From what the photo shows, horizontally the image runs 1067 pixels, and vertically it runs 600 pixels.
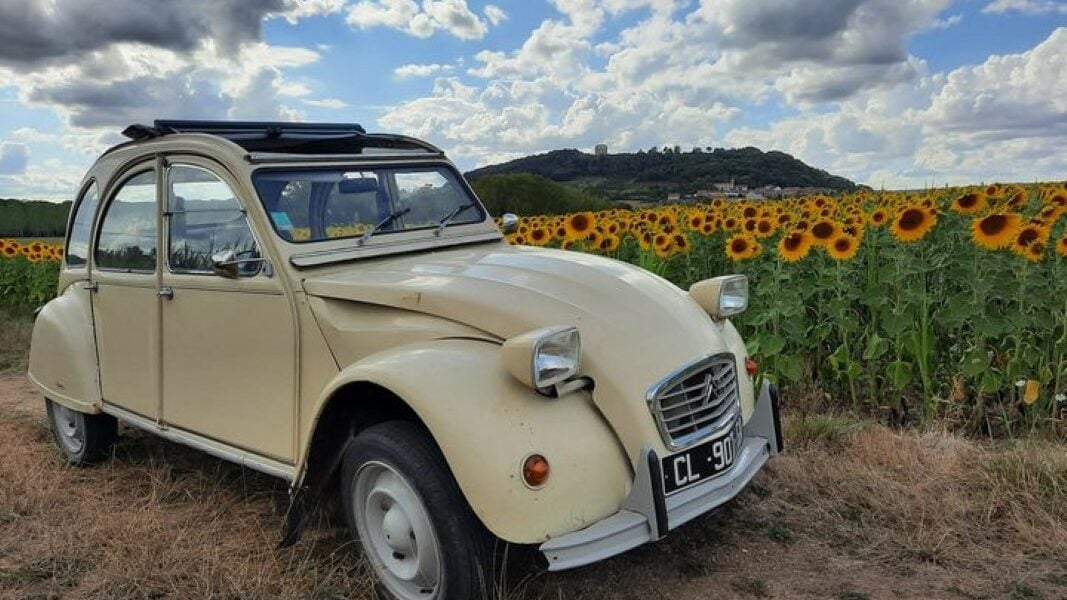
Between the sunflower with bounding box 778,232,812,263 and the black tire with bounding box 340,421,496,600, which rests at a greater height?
the sunflower with bounding box 778,232,812,263

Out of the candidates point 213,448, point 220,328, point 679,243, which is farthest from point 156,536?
point 679,243

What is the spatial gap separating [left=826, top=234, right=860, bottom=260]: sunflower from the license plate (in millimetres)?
2504

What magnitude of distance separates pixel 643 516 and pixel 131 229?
3466 mm

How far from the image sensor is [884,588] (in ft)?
10.7

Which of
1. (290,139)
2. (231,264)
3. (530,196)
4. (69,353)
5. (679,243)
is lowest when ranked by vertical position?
(69,353)

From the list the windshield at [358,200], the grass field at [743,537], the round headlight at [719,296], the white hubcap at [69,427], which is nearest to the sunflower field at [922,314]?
the grass field at [743,537]

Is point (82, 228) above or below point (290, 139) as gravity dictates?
below

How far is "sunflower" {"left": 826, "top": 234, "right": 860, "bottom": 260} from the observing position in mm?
5379

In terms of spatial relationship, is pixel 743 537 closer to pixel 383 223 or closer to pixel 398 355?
pixel 398 355

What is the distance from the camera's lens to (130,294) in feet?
15.1

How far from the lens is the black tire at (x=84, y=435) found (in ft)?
16.8

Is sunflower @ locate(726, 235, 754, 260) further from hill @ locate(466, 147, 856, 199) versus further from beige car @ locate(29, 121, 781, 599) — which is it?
hill @ locate(466, 147, 856, 199)

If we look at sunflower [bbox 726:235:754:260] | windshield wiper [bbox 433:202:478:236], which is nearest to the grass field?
windshield wiper [bbox 433:202:478:236]

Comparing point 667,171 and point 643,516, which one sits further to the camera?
point 667,171
